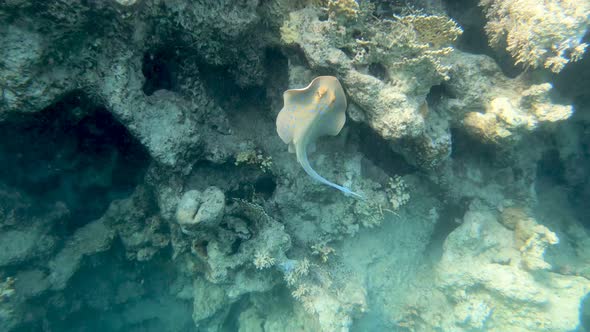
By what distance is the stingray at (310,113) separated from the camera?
12.7ft

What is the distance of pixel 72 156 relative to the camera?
16.2 feet

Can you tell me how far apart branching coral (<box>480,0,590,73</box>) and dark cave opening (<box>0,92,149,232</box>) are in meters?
6.08

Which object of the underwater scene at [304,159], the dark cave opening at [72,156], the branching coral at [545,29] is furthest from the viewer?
the dark cave opening at [72,156]

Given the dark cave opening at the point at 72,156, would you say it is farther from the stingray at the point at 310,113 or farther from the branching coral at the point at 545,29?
the branching coral at the point at 545,29

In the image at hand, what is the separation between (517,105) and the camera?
4375 mm

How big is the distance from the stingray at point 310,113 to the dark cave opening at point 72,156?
2.68 meters

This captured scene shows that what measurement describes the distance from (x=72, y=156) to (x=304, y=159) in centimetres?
407

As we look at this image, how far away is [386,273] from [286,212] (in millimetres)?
2947

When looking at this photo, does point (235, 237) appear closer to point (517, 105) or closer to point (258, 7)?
point (258, 7)

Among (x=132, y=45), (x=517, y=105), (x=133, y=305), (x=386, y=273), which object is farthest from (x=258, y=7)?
(x=133, y=305)

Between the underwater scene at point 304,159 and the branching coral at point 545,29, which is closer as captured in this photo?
the branching coral at point 545,29

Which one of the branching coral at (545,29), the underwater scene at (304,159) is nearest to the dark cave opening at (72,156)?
the underwater scene at (304,159)

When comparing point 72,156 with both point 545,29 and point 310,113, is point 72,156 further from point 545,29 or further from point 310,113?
point 545,29

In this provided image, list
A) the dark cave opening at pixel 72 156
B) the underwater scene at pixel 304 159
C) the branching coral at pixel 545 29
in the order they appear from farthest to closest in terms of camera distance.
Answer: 1. the dark cave opening at pixel 72 156
2. the underwater scene at pixel 304 159
3. the branching coral at pixel 545 29
